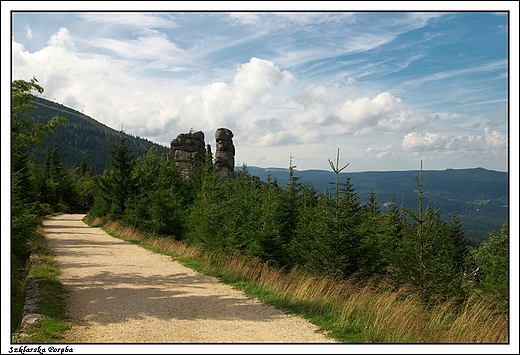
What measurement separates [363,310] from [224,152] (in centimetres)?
3328

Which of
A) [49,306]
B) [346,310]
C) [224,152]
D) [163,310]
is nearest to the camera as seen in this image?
[346,310]

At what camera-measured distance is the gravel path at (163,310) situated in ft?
24.6

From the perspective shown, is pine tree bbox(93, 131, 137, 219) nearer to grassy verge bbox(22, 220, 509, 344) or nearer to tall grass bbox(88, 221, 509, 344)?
grassy verge bbox(22, 220, 509, 344)

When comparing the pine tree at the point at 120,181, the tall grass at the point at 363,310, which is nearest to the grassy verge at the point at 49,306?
the tall grass at the point at 363,310

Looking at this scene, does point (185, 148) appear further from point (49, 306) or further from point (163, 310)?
point (163, 310)

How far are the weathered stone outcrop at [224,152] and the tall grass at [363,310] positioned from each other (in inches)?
1046

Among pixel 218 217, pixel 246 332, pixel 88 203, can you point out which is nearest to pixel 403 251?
pixel 246 332

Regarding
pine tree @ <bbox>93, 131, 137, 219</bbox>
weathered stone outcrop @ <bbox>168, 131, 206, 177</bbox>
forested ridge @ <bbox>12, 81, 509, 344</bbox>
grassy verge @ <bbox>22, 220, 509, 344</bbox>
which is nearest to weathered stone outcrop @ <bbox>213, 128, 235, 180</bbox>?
weathered stone outcrop @ <bbox>168, 131, 206, 177</bbox>

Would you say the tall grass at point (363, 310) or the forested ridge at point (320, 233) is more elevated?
the forested ridge at point (320, 233)

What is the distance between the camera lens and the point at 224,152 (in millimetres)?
40938

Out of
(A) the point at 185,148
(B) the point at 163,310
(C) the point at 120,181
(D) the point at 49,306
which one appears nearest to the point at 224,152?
(A) the point at 185,148

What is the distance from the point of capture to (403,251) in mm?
11711

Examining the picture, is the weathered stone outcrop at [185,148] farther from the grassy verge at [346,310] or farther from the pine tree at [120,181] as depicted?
the grassy verge at [346,310]

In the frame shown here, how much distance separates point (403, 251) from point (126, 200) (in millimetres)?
21243
